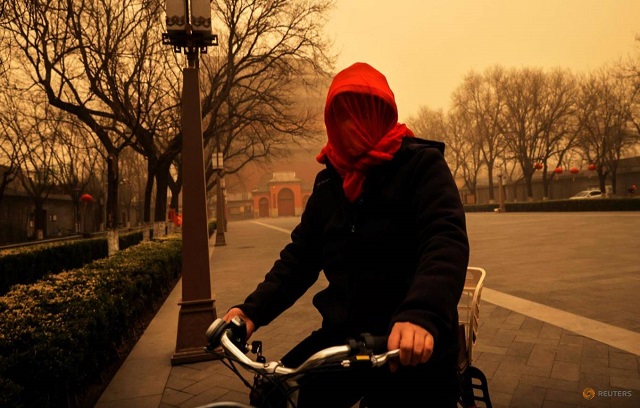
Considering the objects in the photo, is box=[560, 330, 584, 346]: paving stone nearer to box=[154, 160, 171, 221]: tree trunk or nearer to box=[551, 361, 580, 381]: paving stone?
box=[551, 361, 580, 381]: paving stone

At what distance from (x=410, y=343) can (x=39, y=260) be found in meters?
14.2

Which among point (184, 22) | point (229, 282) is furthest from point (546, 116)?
point (184, 22)

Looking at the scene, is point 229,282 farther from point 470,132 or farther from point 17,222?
point 470,132

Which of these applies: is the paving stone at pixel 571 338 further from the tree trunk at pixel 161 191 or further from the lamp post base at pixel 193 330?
the tree trunk at pixel 161 191

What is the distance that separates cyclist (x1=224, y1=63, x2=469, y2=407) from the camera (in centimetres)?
133

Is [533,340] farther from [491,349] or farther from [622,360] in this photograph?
[622,360]

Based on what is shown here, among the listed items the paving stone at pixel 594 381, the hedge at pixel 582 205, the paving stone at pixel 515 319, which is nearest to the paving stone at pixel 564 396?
the paving stone at pixel 594 381

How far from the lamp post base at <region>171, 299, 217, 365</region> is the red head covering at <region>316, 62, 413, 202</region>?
3311 mm

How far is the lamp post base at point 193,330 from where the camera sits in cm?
439

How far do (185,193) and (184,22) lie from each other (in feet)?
5.87

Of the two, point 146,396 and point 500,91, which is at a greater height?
point 500,91

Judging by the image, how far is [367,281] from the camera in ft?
5.03

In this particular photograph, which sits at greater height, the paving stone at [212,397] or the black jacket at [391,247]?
the black jacket at [391,247]

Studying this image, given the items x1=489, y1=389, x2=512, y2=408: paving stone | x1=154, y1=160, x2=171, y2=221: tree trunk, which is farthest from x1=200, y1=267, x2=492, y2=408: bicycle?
x1=154, y1=160, x2=171, y2=221: tree trunk
